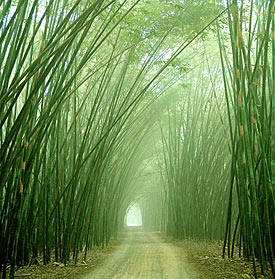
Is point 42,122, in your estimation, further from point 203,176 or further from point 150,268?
point 203,176

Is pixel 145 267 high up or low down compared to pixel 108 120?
down

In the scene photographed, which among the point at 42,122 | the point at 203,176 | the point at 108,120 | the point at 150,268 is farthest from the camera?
the point at 203,176

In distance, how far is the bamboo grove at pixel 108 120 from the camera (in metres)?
2.53

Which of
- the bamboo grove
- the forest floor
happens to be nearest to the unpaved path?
the forest floor

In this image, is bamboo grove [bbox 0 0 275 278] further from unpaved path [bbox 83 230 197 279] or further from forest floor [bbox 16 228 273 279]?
unpaved path [bbox 83 230 197 279]

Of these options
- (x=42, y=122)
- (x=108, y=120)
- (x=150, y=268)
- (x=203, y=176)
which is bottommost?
(x=150, y=268)

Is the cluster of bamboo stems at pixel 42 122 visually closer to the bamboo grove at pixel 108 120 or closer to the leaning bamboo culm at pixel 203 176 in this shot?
the bamboo grove at pixel 108 120

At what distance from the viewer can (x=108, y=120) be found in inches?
189

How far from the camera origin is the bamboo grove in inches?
99.7

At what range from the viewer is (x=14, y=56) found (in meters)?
2.40

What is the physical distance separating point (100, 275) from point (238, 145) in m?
1.37

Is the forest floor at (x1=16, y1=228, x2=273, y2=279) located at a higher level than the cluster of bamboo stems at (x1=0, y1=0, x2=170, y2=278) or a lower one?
lower

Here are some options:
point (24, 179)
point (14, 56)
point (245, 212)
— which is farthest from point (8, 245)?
point (245, 212)

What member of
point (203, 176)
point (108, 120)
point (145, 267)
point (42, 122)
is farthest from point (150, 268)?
point (203, 176)
